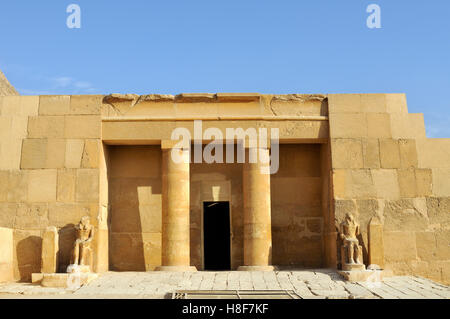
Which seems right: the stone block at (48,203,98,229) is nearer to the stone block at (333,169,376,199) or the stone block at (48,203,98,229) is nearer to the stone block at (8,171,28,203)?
the stone block at (8,171,28,203)

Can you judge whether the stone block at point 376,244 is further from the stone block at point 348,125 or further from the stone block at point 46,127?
the stone block at point 46,127

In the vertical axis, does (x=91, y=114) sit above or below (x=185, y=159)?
above

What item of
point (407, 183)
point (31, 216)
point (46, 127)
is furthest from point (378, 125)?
point (31, 216)

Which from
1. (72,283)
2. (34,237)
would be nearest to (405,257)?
(72,283)

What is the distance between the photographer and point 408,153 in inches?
645

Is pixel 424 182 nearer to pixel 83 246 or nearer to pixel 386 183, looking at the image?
pixel 386 183

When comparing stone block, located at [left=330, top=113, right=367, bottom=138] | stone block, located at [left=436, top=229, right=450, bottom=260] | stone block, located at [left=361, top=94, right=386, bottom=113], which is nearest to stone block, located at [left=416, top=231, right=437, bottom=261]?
stone block, located at [left=436, top=229, right=450, bottom=260]

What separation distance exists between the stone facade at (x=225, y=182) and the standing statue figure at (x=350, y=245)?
1.46 ft

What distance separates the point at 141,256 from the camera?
55.8ft

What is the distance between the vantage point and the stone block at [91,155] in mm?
16203

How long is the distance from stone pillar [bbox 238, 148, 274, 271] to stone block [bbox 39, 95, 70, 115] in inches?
216

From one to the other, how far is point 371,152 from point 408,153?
1.08 metres
